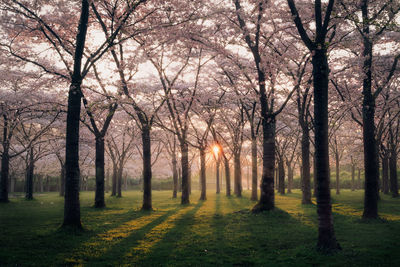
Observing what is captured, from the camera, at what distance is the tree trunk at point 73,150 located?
38.2 feet

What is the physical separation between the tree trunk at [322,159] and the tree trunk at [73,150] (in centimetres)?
883

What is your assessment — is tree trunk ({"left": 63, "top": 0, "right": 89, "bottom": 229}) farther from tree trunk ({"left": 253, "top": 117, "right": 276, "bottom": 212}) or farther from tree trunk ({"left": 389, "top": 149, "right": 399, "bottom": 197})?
tree trunk ({"left": 389, "top": 149, "right": 399, "bottom": 197})

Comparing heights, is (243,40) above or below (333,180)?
above

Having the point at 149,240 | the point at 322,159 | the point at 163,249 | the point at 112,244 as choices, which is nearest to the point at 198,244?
the point at 163,249

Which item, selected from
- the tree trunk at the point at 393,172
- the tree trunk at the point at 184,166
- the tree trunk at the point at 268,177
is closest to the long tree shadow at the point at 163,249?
the tree trunk at the point at 268,177

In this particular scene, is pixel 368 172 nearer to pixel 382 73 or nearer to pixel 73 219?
pixel 382 73

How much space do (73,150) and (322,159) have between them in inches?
356

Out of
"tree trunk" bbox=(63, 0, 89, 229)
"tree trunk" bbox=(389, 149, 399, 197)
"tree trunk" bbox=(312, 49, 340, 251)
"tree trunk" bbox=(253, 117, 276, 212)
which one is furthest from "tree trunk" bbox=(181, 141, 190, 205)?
"tree trunk" bbox=(389, 149, 399, 197)

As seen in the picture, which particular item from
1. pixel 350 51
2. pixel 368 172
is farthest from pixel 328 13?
pixel 350 51

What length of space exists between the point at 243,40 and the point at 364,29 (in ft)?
19.9

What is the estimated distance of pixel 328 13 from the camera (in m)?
7.87

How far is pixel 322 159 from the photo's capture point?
8109 mm

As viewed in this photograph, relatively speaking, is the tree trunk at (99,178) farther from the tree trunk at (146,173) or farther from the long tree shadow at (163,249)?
the long tree shadow at (163,249)

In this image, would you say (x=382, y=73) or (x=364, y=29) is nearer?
(x=364, y=29)
